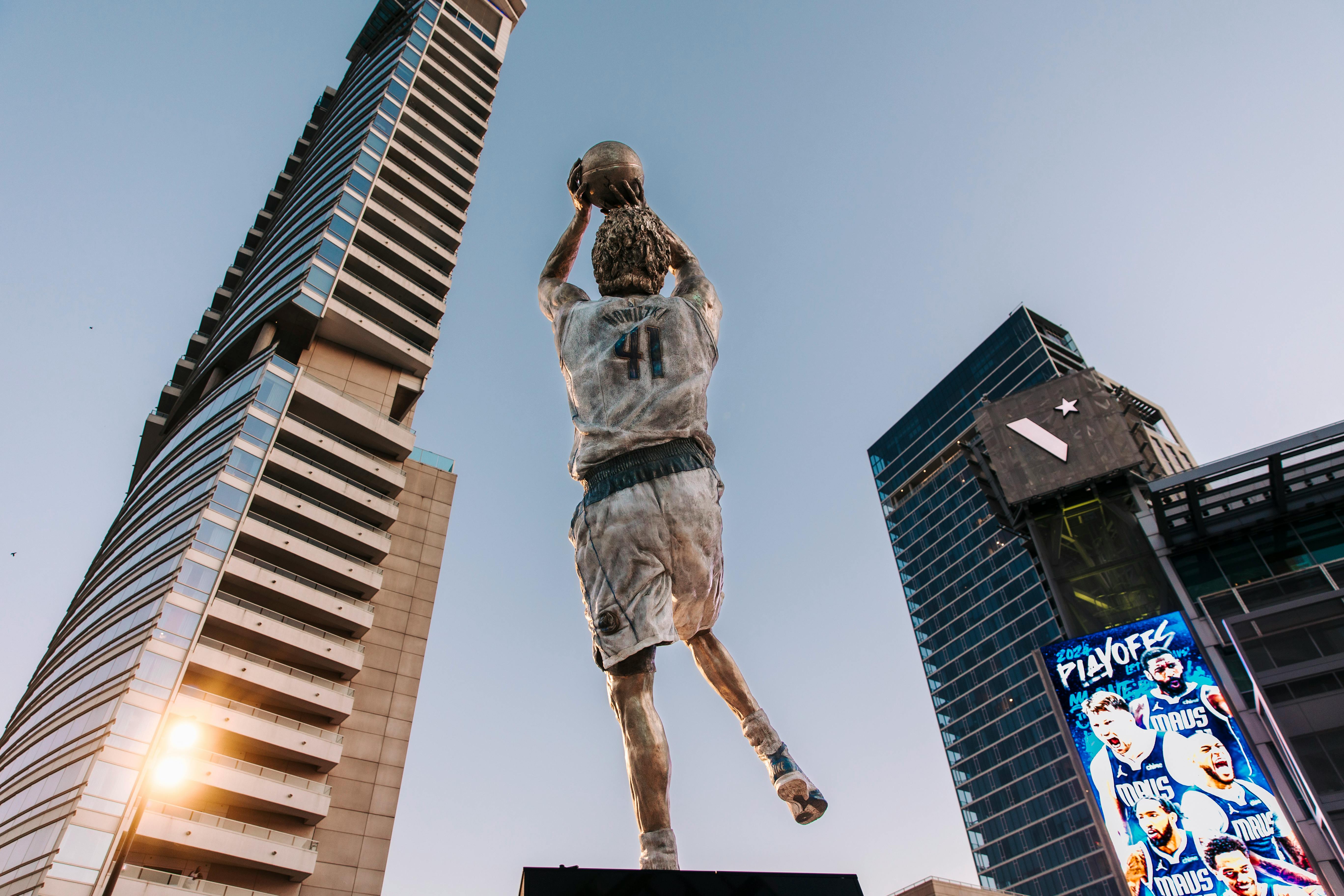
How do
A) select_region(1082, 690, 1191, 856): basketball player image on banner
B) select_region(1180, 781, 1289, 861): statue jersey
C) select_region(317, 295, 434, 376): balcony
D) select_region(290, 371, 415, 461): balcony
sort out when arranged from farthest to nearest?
select_region(317, 295, 434, 376): balcony < select_region(290, 371, 415, 461): balcony < select_region(1082, 690, 1191, 856): basketball player image on banner < select_region(1180, 781, 1289, 861): statue jersey

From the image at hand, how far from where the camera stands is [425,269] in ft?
169

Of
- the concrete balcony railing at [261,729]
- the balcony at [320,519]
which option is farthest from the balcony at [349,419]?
the concrete balcony railing at [261,729]

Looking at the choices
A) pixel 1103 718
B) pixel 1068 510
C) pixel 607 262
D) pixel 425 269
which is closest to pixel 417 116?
pixel 425 269

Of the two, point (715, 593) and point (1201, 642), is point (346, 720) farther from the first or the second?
point (715, 593)

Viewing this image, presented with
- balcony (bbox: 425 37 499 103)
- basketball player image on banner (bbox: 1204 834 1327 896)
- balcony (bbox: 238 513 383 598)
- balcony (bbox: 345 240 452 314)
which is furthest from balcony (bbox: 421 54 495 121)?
basketball player image on banner (bbox: 1204 834 1327 896)

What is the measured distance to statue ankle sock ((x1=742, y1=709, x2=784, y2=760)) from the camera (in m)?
3.17

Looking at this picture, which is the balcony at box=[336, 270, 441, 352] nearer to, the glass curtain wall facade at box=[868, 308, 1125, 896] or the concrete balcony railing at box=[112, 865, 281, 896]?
the concrete balcony railing at box=[112, 865, 281, 896]

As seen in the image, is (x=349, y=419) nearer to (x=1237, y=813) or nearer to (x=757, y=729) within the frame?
(x=1237, y=813)

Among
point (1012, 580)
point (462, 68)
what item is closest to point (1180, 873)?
point (1012, 580)

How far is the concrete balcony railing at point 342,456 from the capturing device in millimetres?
40312

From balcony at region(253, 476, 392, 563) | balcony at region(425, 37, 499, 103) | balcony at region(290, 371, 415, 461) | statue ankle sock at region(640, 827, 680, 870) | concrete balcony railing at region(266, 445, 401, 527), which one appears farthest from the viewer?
balcony at region(425, 37, 499, 103)

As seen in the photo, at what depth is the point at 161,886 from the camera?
27.0 metres

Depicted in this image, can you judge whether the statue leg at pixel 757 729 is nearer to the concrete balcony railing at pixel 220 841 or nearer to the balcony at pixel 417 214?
the concrete balcony railing at pixel 220 841

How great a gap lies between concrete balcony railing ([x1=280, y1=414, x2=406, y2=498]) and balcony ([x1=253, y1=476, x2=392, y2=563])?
6.73 ft
